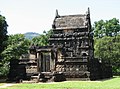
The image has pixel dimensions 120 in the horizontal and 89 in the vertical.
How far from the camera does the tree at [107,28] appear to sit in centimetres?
9056

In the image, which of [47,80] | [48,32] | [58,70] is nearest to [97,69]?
[58,70]

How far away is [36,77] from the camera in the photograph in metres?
41.3

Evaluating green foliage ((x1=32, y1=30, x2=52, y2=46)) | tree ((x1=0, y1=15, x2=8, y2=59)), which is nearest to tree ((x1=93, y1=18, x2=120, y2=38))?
green foliage ((x1=32, y1=30, x2=52, y2=46))

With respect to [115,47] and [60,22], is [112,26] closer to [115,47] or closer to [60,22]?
[115,47]

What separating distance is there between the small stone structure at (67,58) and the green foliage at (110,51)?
13.6m

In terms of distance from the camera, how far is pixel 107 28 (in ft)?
298

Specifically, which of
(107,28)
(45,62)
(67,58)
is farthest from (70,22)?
(107,28)

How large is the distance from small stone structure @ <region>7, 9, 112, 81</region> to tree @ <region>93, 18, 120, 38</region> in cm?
3514

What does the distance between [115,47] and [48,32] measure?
23.9 meters

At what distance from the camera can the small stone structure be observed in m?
43.3

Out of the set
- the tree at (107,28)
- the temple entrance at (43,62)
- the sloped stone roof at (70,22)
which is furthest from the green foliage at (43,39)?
the temple entrance at (43,62)

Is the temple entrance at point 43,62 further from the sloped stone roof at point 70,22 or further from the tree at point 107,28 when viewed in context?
the tree at point 107,28

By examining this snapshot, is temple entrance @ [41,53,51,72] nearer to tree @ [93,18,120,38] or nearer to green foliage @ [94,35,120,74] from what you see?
green foliage @ [94,35,120,74]

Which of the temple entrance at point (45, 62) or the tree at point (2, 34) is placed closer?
the tree at point (2, 34)
